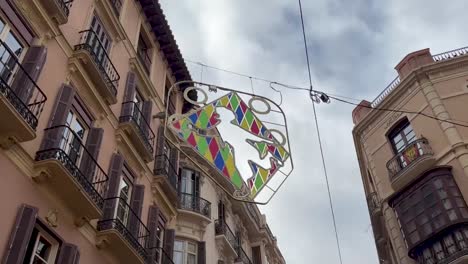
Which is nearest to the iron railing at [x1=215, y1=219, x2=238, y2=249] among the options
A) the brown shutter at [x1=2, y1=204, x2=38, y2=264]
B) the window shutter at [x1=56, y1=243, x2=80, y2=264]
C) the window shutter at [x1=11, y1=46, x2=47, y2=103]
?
the window shutter at [x1=56, y1=243, x2=80, y2=264]

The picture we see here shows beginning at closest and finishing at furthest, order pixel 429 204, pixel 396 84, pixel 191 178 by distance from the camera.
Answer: pixel 429 204, pixel 191 178, pixel 396 84

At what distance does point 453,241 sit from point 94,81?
1280cm

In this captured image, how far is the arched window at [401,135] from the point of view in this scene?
839 inches

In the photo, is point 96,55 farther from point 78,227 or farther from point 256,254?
point 256,254

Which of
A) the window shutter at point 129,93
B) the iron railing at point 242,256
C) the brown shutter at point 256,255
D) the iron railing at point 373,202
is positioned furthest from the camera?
the brown shutter at point 256,255

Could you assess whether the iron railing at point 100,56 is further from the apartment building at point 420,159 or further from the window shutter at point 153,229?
the apartment building at point 420,159

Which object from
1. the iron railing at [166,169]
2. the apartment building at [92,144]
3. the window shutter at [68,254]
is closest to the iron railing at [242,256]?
the apartment building at [92,144]

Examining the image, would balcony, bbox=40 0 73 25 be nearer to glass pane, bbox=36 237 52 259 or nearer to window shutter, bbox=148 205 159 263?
glass pane, bbox=36 237 52 259

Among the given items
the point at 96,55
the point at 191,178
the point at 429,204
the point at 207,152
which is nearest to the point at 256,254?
the point at 191,178

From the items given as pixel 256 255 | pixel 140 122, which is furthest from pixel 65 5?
pixel 256 255

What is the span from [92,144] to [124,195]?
2.24 meters

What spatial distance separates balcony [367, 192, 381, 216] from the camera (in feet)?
74.5

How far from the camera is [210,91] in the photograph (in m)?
10.9

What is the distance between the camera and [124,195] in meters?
13.7
